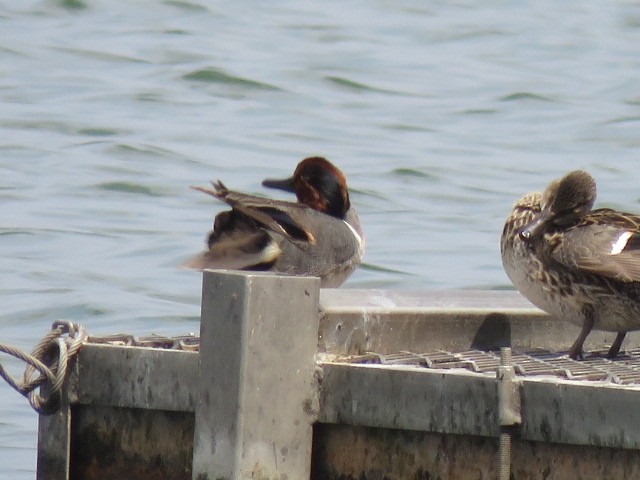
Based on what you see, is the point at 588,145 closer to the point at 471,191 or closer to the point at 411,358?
the point at 471,191

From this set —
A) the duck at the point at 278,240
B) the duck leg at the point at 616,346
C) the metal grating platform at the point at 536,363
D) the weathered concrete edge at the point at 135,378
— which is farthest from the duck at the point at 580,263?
the weathered concrete edge at the point at 135,378

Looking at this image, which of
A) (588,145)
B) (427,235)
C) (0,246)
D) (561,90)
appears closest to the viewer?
(0,246)

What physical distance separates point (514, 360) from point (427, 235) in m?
9.00

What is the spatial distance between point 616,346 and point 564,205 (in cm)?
64

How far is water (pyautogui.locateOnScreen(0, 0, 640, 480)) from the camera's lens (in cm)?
1221

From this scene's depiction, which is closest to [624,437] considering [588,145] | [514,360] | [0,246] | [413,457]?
[413,457]

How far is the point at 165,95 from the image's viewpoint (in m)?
18.8

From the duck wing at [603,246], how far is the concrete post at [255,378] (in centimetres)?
132

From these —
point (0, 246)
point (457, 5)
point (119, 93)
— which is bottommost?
point (0, 246)

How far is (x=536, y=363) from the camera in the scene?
5.07 meters

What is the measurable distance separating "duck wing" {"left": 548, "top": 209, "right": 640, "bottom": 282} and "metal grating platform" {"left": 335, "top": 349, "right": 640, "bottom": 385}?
0.31 m

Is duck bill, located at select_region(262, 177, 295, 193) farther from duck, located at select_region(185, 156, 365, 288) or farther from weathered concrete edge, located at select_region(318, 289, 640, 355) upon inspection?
weathered concrete edge, located at select_region(318, 289, 640, 355)

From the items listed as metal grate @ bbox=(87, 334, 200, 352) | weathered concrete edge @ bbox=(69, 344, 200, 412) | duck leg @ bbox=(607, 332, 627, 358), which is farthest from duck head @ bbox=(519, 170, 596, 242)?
weathered concrete edge @ bbox=(69, 344, 200, 412)

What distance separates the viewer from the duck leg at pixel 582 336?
5395 millimetres
